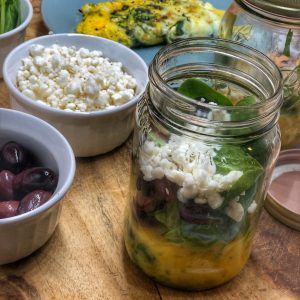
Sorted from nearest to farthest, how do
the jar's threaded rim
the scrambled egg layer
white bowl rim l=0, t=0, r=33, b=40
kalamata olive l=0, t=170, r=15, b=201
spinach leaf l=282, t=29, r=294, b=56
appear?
the jar's threaded rim
kalamata olive l=0, t=170, r=15, b=201
spinach leaf l=282, t=29, r=294, b=56
white bowl rim l=0, t=0, r=33, b=40
the scrambled egg layer

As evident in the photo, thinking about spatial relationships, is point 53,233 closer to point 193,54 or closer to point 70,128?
point 70,128

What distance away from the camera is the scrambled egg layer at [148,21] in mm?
1093

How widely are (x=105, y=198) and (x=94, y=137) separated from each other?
98 millimetres

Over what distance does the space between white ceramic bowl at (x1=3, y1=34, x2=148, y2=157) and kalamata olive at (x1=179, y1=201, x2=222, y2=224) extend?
26 cm

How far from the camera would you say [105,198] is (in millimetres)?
787

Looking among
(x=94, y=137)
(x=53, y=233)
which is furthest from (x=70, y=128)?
(x=53, y=233)

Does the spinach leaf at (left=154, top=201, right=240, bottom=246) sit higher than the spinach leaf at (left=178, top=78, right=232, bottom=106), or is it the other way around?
the spinach leaf at (left=178, top=78, right=232, bottom=106)

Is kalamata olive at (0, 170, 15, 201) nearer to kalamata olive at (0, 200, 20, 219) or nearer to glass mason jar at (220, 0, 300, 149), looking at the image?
kalamata olive at (0, 200, 20, 219)

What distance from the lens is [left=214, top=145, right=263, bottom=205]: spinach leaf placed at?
0.59 m

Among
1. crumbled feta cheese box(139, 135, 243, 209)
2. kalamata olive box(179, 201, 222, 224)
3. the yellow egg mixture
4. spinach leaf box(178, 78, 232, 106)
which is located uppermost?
spinach leaf box(178, 78, 232, 106)

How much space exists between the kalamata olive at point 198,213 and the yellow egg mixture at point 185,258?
0.04m

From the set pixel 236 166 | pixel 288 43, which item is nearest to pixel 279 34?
pixel 288 43

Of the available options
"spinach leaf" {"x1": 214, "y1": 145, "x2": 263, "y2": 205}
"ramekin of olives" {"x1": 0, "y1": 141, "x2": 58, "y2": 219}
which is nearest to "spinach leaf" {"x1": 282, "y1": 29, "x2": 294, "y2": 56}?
"spinach leaf" {"x1": 214, "y1": 145, "x2": 263, "y2": 205}

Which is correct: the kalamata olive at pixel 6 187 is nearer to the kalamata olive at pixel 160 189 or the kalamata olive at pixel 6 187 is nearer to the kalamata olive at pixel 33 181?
the kalamata olive at pixel 33 181
